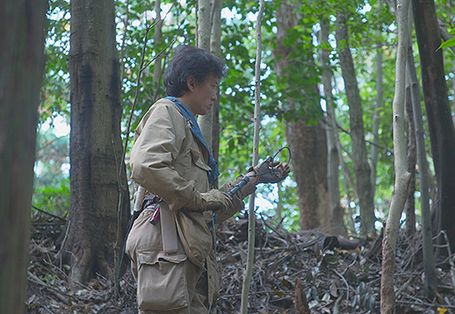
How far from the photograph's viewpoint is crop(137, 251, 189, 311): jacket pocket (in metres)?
4.21

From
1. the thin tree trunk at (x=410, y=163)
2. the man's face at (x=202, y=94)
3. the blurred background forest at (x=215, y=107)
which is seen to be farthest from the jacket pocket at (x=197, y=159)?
the thin tree trunk at (x=410, y=163)

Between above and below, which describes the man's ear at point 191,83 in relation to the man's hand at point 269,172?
above

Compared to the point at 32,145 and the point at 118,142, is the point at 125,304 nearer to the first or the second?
the point at 118,142

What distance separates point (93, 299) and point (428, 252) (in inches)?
122

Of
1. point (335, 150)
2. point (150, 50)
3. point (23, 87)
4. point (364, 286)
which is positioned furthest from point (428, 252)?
point (335, 150)

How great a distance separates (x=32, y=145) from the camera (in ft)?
7.52

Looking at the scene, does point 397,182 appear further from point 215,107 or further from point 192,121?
point 215,107

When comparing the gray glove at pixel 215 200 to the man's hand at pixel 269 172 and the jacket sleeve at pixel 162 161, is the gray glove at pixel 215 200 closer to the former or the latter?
the jacket sleeve at pixel 162 161

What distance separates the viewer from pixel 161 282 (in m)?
4.24

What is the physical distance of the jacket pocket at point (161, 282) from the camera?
421 centimetres

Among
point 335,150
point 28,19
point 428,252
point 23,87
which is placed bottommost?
point 428,252

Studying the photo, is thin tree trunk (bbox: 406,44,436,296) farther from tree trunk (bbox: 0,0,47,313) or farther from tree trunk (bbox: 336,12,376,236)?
tree trunk (bbox: 0,0,47,313)

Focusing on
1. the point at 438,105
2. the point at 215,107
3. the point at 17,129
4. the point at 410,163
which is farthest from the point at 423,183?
the point at 17,129

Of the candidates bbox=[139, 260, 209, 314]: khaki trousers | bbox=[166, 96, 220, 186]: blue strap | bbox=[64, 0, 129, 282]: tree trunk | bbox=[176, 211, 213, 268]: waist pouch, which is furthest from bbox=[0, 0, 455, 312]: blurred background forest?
bbox=[139, 260, 209, 314]: khaki trousers
